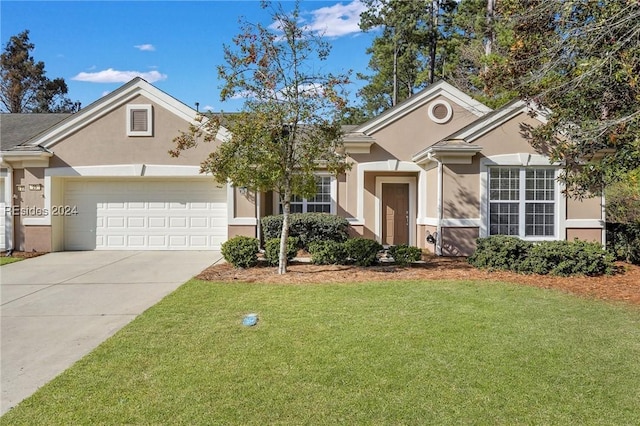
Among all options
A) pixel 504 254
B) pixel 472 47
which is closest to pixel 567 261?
pixel 504 254

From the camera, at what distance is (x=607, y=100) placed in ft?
26.8

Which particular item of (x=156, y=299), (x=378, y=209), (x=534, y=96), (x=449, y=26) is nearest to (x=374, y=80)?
(x=449, y=26)

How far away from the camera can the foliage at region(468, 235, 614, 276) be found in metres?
9.45

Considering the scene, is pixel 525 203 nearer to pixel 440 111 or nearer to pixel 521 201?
pixel 521 201

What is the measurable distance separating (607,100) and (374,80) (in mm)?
27601

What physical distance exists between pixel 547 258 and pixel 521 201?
8.39 ft

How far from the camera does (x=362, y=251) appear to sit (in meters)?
10.4

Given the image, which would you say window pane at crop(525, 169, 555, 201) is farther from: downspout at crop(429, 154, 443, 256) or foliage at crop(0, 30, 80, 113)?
foliage at crop(0, 30, 80, 113)

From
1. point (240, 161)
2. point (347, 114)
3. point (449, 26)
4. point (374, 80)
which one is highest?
point (449, 26)

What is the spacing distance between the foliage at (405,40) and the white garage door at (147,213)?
19.1 meters

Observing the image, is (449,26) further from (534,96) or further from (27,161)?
(27,161)

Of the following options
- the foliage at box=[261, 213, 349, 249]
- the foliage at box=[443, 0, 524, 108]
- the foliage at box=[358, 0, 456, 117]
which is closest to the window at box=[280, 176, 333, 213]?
the foliage at box=[261, 213, 349, 249]

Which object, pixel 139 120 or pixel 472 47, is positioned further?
pixel 472 47

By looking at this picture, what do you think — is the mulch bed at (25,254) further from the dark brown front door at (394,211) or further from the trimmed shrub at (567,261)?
the trimmed shrub at (567,261)
